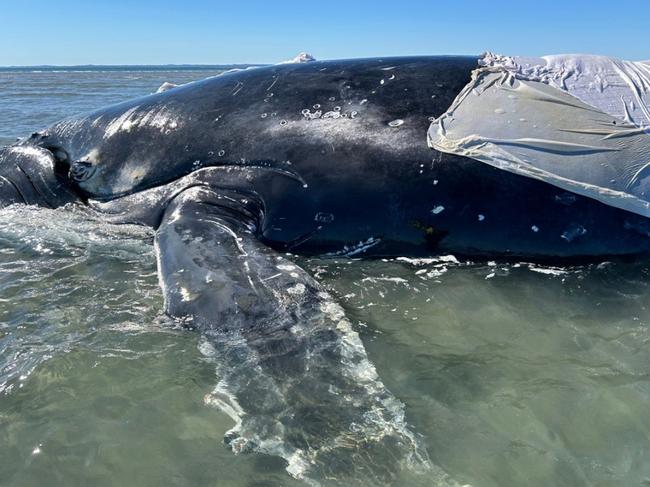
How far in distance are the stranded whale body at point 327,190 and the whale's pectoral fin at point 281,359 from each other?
12mm

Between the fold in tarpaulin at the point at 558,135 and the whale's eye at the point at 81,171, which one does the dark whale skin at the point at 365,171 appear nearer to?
the fold in tarpaulin at the point at 558,135

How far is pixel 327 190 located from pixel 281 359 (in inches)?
72.1

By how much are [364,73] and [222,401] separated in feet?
10.4

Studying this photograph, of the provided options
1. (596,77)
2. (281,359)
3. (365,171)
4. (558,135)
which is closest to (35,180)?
(365,171)

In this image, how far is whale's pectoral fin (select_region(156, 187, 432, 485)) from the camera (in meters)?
2.43

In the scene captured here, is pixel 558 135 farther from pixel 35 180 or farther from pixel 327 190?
pixel 35 180

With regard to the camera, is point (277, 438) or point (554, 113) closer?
point (277, 438)

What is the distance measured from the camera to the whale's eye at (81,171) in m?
5.41

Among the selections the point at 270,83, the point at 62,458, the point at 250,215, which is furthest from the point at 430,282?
the point at 62,458

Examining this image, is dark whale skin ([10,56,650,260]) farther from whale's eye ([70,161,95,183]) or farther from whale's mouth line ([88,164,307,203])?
whale's eye ([70,161,95,183])

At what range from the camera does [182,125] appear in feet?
16.6

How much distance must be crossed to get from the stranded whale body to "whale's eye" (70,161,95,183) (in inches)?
0.5

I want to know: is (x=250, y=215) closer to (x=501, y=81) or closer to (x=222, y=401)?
(x=222, y=401)

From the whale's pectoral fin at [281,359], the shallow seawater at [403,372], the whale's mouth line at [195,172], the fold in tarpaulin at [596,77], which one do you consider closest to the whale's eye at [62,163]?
the whale's mouth line at [195,172]
